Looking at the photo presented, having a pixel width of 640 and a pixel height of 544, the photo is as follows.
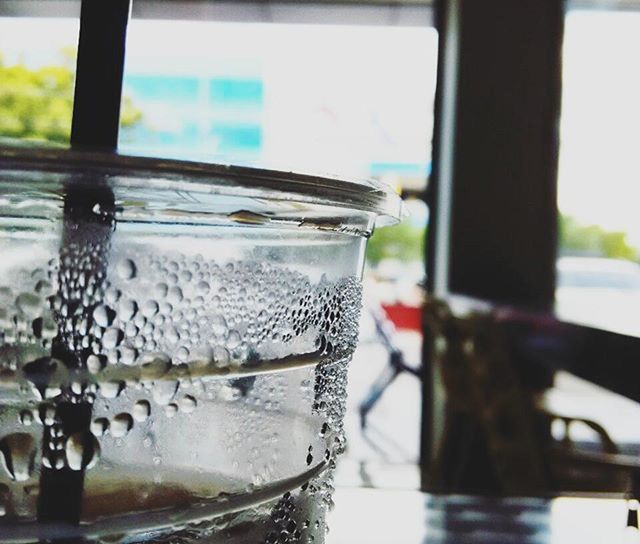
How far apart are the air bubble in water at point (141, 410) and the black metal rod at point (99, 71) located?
0.31 feet

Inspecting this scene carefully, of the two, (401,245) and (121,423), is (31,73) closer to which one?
(401,245)

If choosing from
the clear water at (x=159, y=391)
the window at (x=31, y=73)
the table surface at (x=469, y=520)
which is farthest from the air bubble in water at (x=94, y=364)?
the window at (x=31, y=73)

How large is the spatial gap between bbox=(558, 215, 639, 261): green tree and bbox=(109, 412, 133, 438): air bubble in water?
9.87ft

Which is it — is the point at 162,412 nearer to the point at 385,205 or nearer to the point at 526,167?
the point at 385,205

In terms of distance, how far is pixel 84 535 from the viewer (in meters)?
0.27

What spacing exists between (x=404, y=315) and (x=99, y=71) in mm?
3258

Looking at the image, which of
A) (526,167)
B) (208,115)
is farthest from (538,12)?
(208,115)

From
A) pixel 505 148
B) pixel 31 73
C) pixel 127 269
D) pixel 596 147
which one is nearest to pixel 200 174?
pixel 127 269

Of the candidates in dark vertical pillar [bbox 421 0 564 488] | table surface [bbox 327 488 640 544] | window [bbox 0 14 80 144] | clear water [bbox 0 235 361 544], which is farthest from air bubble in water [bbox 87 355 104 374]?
window [bbox 0 14 80 144]

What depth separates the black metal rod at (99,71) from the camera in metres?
0.29

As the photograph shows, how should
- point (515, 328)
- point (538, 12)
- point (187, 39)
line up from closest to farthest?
point (515, 328), point (538, 12), point (187, 39)

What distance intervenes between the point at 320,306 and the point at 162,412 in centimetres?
8

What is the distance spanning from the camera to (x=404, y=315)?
3.50 m

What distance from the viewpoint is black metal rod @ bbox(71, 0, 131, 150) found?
29 cm
